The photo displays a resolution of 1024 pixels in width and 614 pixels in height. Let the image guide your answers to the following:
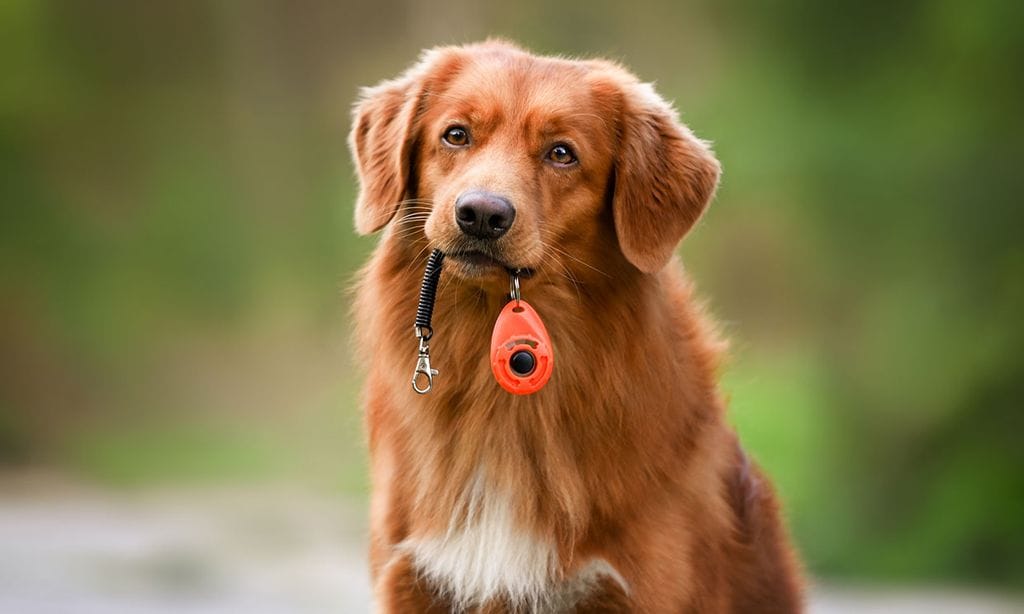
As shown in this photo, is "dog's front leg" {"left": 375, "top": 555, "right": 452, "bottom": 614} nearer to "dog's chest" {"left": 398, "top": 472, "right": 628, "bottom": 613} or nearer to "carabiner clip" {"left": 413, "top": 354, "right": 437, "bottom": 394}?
"dog's chest" {"left": 398, "top": 472, "right": 628, "bottom": 613}

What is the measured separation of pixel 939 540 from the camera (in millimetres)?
8234

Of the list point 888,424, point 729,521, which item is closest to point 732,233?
point 888,424

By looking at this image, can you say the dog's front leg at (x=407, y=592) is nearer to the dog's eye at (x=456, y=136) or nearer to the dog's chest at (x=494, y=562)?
the dog's chest at (x=494, y=562)

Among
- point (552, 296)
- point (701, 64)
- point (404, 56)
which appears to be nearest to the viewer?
point (552, 296)

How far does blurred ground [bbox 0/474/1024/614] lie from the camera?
23.3 feet

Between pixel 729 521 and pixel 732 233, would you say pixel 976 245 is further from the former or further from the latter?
Result: pixel 729 521

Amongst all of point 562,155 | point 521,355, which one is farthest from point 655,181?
point 521,355

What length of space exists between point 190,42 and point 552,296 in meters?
7.84

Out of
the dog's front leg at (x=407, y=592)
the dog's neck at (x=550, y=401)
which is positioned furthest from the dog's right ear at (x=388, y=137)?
the dog's front leg at (x=407, y=592)

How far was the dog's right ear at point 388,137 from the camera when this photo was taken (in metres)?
4.05

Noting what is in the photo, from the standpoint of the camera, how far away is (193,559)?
8.04m

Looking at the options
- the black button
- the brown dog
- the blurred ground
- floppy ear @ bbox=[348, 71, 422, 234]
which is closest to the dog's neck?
the brown dog

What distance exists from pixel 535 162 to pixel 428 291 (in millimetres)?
475

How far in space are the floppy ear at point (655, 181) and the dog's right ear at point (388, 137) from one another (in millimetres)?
602
